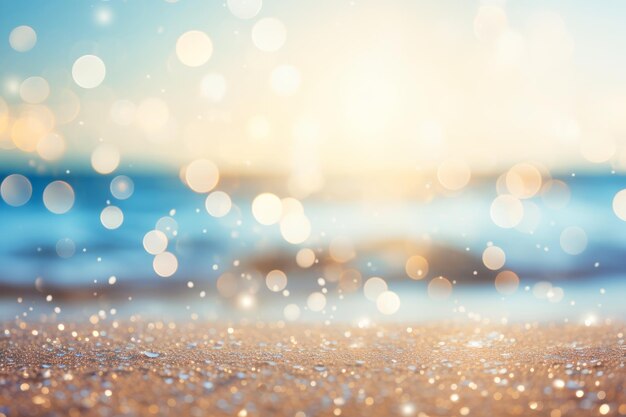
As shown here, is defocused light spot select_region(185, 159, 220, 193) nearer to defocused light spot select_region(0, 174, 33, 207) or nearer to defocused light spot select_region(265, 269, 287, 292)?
defocused light spot select_region(0, 174, 33, 207)

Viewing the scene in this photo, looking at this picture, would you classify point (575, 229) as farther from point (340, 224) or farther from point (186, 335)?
point (186, 335)

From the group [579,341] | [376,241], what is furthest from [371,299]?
[376,241]

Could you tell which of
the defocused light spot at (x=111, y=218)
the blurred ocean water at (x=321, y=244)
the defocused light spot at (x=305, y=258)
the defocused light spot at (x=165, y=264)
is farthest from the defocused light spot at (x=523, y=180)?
the defocused light spot at (x=165, y=264)

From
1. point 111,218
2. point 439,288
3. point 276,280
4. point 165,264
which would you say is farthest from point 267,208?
point 439,288

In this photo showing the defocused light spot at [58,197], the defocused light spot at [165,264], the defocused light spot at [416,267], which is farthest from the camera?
the defocused light spot at [58,197]

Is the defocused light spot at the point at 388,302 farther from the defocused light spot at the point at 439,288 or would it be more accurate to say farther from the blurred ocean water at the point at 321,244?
the defocused light spot at the point at 439,288

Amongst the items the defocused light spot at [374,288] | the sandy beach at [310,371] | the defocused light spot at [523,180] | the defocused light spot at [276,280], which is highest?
the defocused light spot at [523,180]
